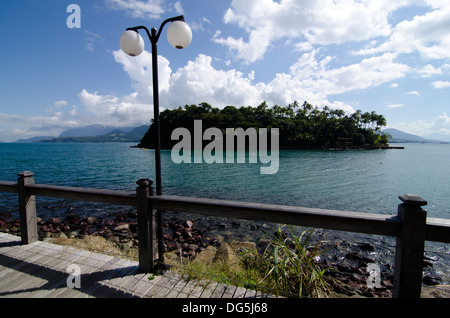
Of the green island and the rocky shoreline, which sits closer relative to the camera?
the rocky shoreline

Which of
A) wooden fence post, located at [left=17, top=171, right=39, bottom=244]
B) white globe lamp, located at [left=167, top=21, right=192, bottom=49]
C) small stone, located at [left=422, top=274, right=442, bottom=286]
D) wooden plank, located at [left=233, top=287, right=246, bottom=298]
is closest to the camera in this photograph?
wooden plank, located at [left=233, top=287, right=246, bottom=298]

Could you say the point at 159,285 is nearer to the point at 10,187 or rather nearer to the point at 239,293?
the point at 239,293

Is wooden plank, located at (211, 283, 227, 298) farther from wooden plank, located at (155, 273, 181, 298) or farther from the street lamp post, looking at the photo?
the street lamp post

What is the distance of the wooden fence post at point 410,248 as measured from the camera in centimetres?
198

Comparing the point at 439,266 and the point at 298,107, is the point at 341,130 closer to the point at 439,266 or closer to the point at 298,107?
the point at 298,107

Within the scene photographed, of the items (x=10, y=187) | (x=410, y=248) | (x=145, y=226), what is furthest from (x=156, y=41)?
(x=410, y=248)

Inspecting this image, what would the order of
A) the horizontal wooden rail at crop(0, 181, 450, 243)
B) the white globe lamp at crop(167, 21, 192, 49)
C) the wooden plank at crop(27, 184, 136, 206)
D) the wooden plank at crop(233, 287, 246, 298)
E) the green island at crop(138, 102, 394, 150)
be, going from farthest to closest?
the green island at crop(138, 102, 394, 150) < the white globe lamp at crop(167, 21, 192, 49) < the wooden plank at crop(27, 184, 136, 206) < the wooden plank at crop(233, 287, 246, 298) < the horizontal wooden rail at crop(0, 181, 450, 243)

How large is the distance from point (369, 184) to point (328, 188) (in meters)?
6.10

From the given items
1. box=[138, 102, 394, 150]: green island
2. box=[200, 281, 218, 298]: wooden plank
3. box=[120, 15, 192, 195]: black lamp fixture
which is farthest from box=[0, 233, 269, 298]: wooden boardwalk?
box=[138, 102, 394, 150]: green island

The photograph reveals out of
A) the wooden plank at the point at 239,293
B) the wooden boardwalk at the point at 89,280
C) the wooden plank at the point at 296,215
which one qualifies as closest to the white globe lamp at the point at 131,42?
the wooden plank at the point at 296,215

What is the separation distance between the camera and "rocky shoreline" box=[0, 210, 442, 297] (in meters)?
6.13

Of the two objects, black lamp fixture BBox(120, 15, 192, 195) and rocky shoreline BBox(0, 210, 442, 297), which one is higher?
black lamp fixture BBox(120, 15, 192, 195)

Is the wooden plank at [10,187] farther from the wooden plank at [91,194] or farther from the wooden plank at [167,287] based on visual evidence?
the wooden plank at [167,287]
